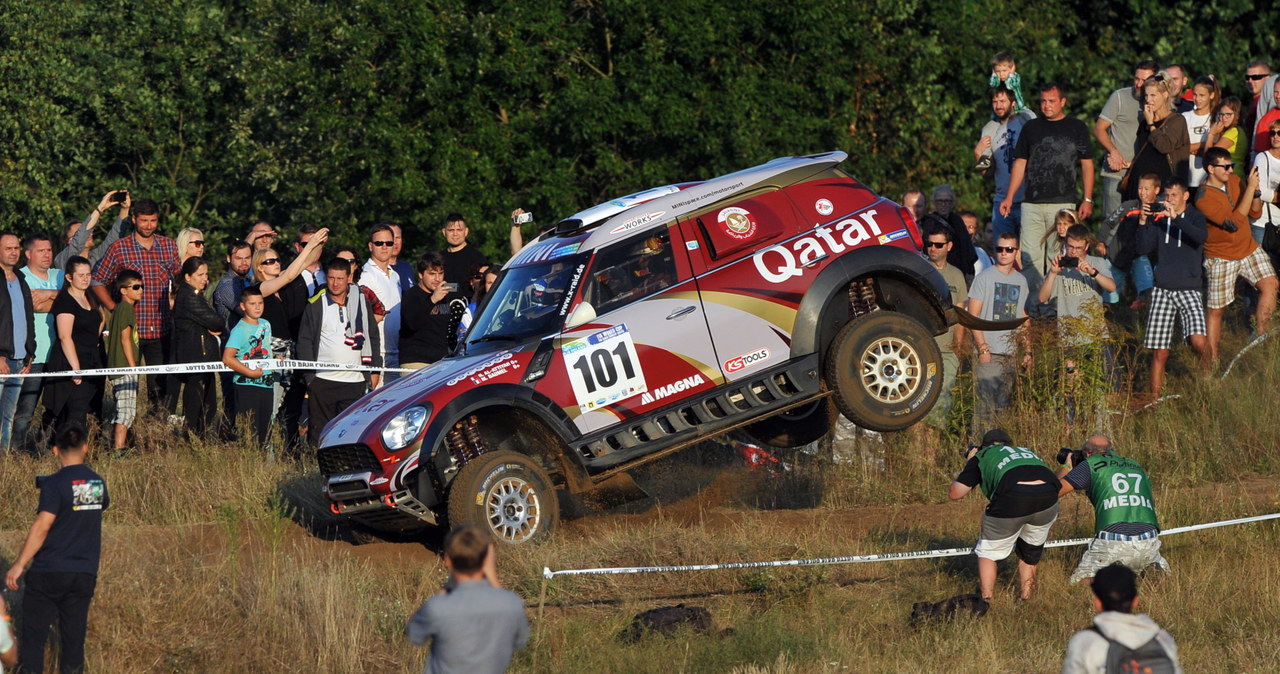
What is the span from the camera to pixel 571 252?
11.8 metres

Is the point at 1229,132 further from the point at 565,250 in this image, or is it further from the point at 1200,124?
the point at 565,250

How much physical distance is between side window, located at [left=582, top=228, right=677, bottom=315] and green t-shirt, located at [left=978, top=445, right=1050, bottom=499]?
8.47ft

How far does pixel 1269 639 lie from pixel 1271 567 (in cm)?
186

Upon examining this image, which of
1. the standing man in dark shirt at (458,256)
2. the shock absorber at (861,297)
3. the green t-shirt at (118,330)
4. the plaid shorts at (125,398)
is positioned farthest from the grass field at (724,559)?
the standing man in dark shirt at (458,256)

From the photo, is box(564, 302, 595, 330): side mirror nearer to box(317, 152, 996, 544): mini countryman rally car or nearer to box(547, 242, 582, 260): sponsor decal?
box(317, 152, 996, 544): mini countryman rally car

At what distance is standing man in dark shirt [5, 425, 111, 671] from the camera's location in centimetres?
891

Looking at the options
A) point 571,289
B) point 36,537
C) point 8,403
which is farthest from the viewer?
point 8,403

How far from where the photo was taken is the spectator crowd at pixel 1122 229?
49.5ft

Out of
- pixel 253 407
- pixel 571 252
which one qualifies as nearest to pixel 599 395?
pixel 571 252

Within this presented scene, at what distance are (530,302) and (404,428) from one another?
1.37 metres

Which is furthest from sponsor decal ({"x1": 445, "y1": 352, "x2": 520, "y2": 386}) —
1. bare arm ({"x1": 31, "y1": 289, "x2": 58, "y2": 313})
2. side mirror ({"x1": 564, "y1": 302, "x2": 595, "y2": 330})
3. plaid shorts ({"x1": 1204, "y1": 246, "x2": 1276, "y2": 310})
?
plaid shorts ({"x1": 1204, "y1": 246, "x2": 1276, "y2": 310})

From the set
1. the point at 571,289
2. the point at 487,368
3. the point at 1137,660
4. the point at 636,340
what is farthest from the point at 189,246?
the point at 1137,660

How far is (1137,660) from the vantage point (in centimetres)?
652

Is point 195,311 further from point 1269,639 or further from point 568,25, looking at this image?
point 568,25
